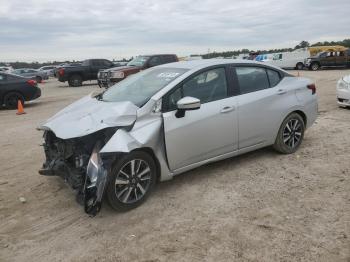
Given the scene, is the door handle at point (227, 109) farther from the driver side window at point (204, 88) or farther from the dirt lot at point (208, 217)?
the dirt lot at point (208, 217)

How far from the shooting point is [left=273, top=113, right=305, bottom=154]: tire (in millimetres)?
5965

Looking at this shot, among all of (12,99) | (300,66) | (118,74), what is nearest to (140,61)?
(118,74)

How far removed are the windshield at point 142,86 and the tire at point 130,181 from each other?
73cm

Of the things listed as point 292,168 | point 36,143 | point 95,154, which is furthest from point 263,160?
point 36,143

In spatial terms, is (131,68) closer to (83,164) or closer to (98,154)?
(83,164)

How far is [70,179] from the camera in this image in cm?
441

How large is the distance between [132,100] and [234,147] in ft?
5.33

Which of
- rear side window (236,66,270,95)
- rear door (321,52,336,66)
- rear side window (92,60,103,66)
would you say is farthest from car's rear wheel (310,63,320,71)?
rear side window (236,66,270,95)

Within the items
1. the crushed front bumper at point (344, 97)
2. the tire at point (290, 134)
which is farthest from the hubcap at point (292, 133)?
the crushed front bumper at point (344, 97)

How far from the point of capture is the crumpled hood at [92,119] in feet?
13.8

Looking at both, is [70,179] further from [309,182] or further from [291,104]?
[291,104]

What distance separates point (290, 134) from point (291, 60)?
96.3 feet

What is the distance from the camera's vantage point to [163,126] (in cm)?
448

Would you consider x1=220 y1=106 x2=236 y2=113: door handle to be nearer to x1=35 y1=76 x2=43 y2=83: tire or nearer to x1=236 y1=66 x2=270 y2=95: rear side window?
x1=236 y1=66 x2=270 y2=95: rear side window
